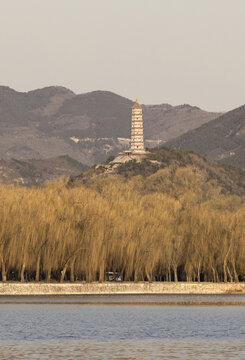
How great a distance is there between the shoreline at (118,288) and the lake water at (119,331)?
292cm

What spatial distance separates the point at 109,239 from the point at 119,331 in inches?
1334

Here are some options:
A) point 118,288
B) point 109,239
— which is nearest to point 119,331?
point 118,288

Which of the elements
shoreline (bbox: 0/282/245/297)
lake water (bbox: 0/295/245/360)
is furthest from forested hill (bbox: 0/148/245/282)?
lake water (bbox: 0/295/245/360)

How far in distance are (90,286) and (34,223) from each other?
7.87m

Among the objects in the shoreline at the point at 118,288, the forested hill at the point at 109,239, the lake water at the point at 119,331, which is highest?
the forested hill at the point at 109,239

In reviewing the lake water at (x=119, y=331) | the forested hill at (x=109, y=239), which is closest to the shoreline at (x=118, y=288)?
the forested hill at (x=109, y=239)

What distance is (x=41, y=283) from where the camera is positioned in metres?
79.6

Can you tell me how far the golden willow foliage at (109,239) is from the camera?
8025cm

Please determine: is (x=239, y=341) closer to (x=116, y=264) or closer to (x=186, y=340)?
(x=186, y=340)

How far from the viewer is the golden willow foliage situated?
8025 cm

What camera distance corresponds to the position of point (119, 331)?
51.9 meters

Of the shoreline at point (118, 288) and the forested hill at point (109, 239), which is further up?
the forested hill at point (109, 239)

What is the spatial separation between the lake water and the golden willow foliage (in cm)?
629

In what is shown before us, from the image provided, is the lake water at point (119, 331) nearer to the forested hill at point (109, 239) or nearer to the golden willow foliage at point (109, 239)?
the forested hill at point (109, 239)
